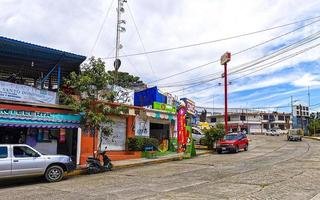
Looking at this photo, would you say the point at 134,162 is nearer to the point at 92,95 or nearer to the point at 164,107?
the point at 92,95

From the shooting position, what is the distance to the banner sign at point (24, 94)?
690 inches

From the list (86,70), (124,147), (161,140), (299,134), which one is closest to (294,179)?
(86,70)

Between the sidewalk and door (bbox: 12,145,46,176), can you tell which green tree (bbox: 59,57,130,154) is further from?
door (bbox: 12,145,46,176)

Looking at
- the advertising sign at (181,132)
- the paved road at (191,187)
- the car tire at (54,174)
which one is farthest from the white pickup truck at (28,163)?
the advertising sign at (181,132)

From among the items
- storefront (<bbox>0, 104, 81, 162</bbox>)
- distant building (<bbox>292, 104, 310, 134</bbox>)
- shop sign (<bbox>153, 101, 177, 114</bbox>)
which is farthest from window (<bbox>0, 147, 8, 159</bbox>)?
distant building (<bbox>292, 104, 310, 134</bbox>)

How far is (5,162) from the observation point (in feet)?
43.5

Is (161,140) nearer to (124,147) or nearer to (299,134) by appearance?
(124,147)

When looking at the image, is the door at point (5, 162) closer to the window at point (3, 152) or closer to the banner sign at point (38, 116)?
the window at point (3, 152)

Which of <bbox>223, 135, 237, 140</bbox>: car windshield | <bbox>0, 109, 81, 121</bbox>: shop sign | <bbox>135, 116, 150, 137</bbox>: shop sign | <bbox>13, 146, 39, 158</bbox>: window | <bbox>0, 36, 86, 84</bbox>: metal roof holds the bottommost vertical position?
<bbox>13, 146, 39, 158</bbox>: window

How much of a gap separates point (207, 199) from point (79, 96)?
1270 cm

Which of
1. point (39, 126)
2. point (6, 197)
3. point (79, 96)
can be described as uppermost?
point (79, 96)

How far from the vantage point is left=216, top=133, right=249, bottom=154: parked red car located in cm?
2905

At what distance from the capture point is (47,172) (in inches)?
566

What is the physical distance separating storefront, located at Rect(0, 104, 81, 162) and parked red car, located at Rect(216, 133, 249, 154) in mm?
13551
